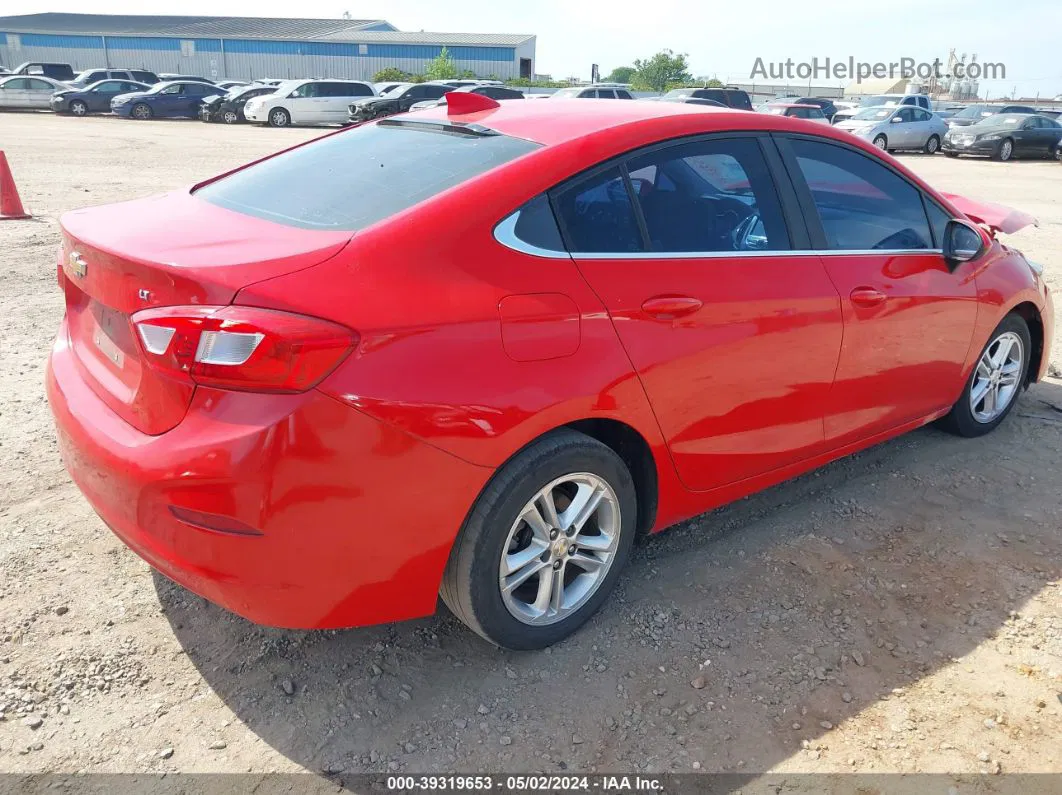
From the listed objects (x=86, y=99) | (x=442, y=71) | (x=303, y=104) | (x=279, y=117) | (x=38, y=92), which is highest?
(x=442, y=71)

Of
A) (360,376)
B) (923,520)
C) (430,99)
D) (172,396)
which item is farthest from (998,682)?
(430,99)

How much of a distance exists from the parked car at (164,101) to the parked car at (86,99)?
0.46m

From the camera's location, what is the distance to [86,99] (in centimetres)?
Result: 3231

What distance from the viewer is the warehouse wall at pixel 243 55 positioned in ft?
218

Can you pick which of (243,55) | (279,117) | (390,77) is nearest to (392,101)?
(279,117)

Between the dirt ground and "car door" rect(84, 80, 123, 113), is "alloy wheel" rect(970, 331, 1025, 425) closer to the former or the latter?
the dirt ground

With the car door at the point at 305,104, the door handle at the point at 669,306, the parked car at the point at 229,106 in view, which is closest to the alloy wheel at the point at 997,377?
the door handle at the point at 669,306

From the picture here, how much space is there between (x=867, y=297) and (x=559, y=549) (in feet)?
5.48

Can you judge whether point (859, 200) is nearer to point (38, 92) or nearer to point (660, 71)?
point (38, 92)

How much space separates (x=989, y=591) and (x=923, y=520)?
538 mm

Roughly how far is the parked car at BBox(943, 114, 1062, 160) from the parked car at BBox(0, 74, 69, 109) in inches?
1254

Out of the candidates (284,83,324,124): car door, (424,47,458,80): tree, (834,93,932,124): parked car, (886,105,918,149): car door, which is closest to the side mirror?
→ (886,105,918,149): car door

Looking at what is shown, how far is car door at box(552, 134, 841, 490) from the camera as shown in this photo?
2732mm

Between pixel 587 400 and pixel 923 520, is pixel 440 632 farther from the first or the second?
pixel 923 520
